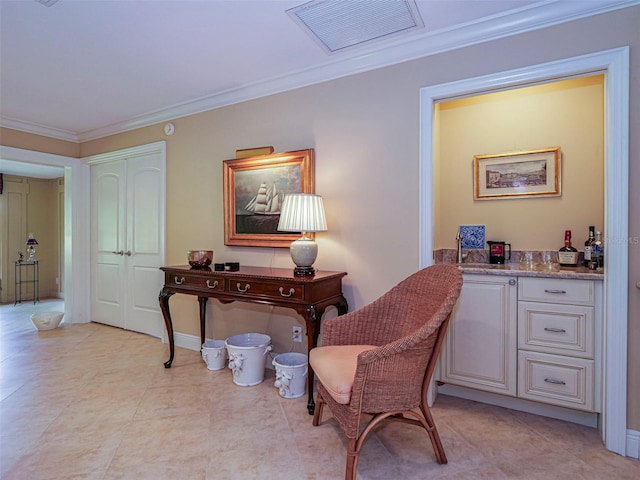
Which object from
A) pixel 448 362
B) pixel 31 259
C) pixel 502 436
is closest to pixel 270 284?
pixel 448 362

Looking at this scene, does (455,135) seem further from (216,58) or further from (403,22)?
(216,58)

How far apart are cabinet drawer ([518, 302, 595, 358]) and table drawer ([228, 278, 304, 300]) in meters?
1.36

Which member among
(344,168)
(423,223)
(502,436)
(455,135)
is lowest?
(502,436)

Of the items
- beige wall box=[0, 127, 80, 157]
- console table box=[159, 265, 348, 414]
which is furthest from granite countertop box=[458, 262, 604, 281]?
beige wall box=[0, 127, 80, 157]

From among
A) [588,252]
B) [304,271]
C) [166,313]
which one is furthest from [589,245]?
[166,313]

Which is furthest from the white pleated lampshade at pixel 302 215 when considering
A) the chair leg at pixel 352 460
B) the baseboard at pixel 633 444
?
the baseboard at pixel 633 444

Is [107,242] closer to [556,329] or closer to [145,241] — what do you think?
[145,241]

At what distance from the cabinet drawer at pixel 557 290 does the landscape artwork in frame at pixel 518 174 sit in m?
0.88

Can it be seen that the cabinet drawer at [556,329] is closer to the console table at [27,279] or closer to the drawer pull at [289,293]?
the drawer pull at [289,293]

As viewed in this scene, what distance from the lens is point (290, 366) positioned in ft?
7.81

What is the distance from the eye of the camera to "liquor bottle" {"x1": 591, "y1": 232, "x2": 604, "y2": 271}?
2248 mm

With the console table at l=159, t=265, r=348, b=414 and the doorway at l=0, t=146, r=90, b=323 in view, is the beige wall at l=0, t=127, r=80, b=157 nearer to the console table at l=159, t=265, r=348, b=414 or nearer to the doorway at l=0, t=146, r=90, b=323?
the doorway at l=0, t=146, r=90, b=323

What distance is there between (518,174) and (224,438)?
8.87 feet

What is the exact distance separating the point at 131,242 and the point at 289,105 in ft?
8.00
